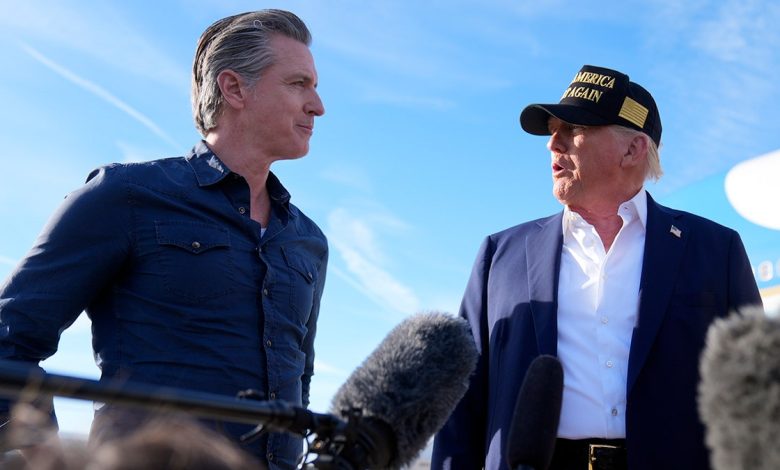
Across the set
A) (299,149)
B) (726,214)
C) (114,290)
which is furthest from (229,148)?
(726,214)

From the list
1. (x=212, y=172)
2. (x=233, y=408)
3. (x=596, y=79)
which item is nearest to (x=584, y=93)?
(x=596, y=79)

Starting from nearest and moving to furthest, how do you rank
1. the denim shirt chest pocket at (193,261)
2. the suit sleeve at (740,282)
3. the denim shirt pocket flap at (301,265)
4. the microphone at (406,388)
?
the microphone at (406,388) → the denim shirt chest pocket at (193,261) → the denim shirt pocket flap at (301,265) → the suit sleeve at (740,282)

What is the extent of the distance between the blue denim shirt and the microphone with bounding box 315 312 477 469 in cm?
98

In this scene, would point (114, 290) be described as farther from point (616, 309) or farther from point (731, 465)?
point (731, 465)

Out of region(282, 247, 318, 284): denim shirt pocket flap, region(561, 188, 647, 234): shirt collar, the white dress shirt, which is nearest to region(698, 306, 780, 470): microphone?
the white dress shirt

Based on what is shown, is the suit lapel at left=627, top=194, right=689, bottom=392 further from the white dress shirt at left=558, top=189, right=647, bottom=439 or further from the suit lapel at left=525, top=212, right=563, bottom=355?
the suit lapel at left=525, top=212, right=563, bottom=355

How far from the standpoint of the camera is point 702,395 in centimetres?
113

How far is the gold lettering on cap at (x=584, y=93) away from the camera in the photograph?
382cm

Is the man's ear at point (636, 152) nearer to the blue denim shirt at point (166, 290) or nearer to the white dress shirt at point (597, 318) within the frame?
the white dress shirt at point (597, 318)

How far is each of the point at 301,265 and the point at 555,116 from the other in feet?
4.05

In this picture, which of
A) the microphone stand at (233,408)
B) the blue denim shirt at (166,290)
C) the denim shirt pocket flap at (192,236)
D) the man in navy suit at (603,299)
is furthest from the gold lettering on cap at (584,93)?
the microphone stand at (233,408)

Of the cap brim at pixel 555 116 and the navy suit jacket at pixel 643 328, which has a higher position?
the cap brim at pixel 555 116

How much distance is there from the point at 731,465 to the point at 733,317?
180 millimetres

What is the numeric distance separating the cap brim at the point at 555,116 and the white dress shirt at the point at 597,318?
366 mm
